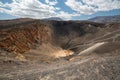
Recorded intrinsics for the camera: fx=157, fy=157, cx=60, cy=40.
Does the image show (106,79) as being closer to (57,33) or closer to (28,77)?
(28,77)

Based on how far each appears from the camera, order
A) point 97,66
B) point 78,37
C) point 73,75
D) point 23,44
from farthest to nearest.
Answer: point 78,37, point 23,44, point 97,66, point 73,75

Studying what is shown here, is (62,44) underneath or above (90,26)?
underneath

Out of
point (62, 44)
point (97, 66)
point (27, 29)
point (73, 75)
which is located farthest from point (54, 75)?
point (62, 44)

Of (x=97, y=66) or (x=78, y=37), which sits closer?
(x=97, y=66)

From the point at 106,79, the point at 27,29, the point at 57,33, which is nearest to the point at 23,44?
the point at 27,29

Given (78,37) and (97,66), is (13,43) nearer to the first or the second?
(97,66)

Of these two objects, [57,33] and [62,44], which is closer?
[62,44]

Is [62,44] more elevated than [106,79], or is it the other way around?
[106,79]

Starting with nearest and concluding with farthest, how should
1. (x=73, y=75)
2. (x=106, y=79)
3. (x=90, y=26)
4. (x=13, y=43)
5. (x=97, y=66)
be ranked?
(x=106, y=79)
(x=73, y=75)
(x=97, y=66)
(x=13, y=43)
(x=90, y=26)

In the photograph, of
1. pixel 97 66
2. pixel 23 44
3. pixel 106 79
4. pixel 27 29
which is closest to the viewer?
pixel 106 79
